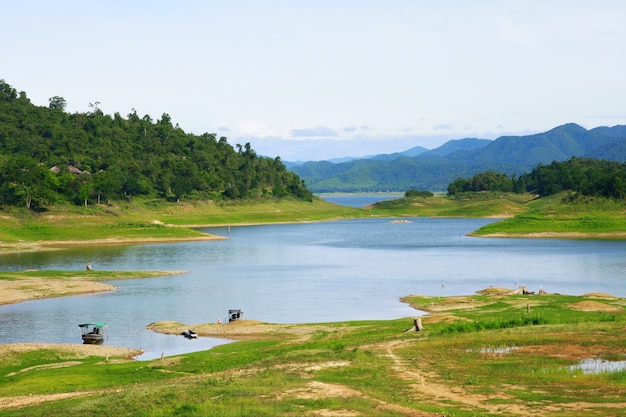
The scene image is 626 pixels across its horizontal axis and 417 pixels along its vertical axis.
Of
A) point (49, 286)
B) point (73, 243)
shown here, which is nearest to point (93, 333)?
point (49, 286)

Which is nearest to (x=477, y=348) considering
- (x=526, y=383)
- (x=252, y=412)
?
(x=526, y=383)

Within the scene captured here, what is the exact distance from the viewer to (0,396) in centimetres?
4084

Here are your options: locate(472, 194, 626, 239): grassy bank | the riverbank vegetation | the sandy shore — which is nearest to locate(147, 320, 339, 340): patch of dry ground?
the riverbank vegetation

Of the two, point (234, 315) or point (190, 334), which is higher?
point (234, 315)

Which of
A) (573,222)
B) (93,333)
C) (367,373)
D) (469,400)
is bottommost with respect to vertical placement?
(93,333)

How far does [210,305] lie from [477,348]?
132 feet

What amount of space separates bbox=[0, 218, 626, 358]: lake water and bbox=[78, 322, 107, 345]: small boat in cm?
105

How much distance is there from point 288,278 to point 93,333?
4514 centimetres

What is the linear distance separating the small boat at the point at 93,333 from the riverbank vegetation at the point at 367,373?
3833 mm

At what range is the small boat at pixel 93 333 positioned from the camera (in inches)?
2400

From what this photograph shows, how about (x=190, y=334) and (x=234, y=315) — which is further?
(x=234, y=315)

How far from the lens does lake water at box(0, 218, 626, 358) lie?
72.6 meters

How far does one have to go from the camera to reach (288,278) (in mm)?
105062

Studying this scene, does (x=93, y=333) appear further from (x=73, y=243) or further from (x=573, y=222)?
(x=573, y=222)
